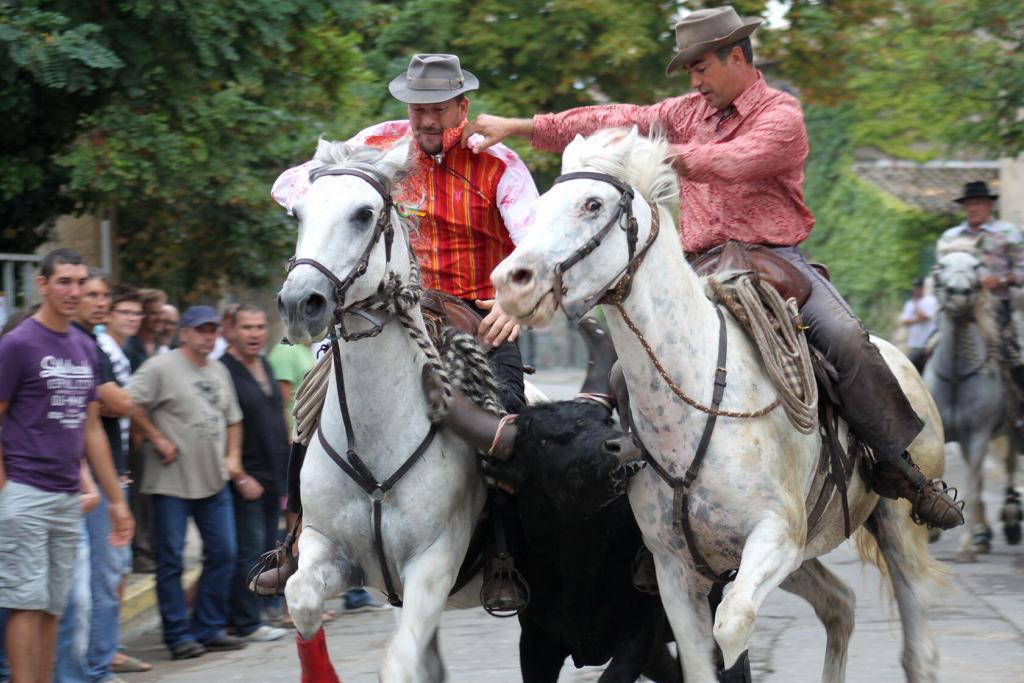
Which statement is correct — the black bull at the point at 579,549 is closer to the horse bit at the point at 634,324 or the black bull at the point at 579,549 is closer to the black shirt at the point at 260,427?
the horse bit at the point at 634,324

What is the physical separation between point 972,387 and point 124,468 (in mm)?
6528

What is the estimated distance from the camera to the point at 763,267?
18.8 ft

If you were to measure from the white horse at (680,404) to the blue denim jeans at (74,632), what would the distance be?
322cm

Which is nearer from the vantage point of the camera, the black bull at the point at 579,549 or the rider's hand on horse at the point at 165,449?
the black bull at the point at 579,549

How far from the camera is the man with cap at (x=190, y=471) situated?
8711 mm

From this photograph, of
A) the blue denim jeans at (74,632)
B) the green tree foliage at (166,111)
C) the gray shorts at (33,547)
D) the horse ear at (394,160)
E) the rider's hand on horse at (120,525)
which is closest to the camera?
the horse ear at (394,160)

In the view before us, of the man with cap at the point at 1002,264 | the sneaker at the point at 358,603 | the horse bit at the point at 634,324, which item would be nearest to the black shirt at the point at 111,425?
the sneaker at the point at 358,603

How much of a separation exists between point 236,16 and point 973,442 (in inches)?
253

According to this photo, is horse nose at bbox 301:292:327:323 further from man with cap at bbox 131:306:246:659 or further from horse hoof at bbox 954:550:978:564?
horse hoof at bbox 954:550:978:564

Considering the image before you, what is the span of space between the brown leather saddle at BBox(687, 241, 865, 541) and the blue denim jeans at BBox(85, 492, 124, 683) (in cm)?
367

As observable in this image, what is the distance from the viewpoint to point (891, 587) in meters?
6.64

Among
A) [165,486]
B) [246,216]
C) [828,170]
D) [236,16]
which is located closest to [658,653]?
[165,486]

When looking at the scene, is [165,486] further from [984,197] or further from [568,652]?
[984,197]

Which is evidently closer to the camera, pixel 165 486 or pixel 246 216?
pixel 165 486
